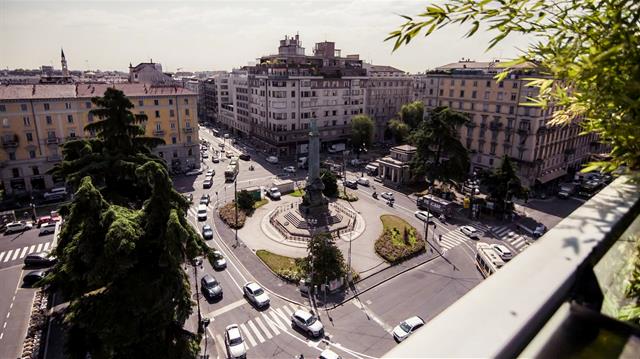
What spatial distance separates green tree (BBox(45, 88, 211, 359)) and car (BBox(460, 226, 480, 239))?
1211 inches

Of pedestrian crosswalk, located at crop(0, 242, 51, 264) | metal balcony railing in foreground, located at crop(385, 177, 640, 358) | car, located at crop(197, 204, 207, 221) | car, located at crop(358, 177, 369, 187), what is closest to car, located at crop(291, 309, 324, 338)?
car, located at crop(197, 204, 207, 221)

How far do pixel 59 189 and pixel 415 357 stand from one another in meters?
59.3

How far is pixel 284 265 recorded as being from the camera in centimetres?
3194

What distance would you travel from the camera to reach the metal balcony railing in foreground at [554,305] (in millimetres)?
1423

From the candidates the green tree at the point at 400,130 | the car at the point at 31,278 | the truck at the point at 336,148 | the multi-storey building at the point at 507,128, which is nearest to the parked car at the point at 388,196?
the multi-storey building at the point at 507,128

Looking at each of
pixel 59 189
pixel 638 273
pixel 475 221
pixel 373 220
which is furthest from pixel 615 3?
pixel 59 189

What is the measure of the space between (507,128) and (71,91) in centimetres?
6155

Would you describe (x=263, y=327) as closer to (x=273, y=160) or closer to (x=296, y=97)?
(x=273, y=160)

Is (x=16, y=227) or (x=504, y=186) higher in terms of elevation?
(x=504, y=186)

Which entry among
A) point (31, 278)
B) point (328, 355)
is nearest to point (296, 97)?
point (31, 278)

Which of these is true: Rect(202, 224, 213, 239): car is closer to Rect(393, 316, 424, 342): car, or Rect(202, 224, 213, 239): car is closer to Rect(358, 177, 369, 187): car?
Rect(393, 316, 424, 342): car

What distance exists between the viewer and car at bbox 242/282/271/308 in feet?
87.8

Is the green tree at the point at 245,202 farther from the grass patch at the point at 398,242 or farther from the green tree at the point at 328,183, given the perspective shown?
the grass patch at the point at 398,242

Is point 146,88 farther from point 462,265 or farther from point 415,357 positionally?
point 415,357
